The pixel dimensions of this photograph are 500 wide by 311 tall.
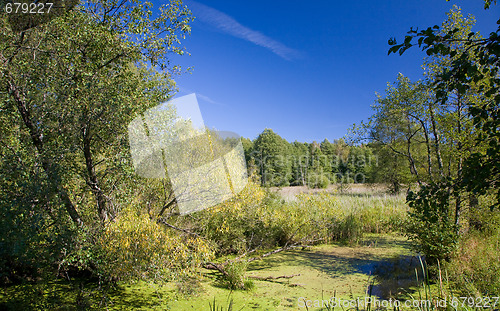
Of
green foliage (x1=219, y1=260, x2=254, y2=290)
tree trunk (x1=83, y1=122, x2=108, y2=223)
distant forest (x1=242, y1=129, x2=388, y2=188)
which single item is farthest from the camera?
distant forest (x1=242, y1=129, x2=388, y2=188)

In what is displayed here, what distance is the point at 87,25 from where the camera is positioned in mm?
4309

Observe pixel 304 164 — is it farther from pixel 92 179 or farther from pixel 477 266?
pixel 92 179

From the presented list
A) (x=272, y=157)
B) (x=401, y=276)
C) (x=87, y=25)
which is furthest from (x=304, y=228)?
(x=272, y=157)

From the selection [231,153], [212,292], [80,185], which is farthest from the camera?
[231,153]

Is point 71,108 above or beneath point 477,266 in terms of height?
above

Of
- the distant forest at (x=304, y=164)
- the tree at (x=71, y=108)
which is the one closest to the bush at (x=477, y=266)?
the tree at (x=71, y=108)

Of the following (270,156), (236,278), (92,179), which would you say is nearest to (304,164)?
(270,156)

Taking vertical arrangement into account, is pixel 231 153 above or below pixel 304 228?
above

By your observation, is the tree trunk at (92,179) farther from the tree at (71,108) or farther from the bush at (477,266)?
the bush at (477,266)

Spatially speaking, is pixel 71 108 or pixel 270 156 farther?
pixel 270 156

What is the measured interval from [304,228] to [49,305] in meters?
7.17

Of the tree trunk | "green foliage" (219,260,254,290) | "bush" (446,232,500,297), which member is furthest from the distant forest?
the tree trunk

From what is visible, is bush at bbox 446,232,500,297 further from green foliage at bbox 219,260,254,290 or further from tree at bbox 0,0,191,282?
tree at bbox 0,0,191,282

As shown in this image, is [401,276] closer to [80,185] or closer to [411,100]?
[411,100]
